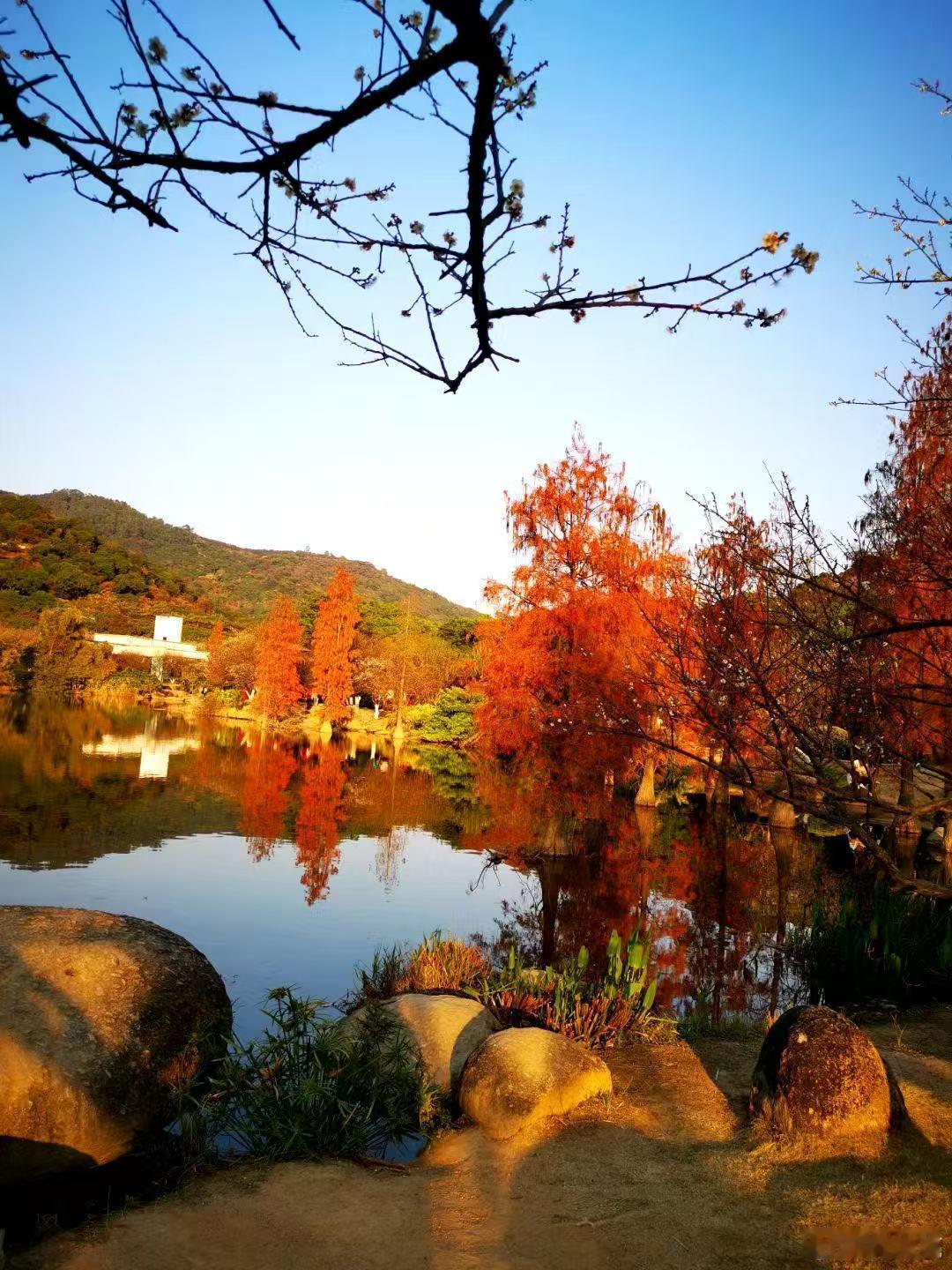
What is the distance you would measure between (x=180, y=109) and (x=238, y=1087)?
19.3ft

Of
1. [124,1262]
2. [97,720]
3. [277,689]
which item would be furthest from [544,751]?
[277,689]

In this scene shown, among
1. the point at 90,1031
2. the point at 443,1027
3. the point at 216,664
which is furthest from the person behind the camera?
the point at 216,664

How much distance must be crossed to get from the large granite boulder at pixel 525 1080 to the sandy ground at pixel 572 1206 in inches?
5.1

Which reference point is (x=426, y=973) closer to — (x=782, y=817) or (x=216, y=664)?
(x=782, y=817)

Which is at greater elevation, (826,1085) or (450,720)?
(450,720)

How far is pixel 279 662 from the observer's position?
157 ft

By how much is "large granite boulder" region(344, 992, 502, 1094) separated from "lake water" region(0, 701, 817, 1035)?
2.22 meters

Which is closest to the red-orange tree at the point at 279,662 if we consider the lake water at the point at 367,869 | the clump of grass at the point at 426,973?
the lake water at the point at 367,869

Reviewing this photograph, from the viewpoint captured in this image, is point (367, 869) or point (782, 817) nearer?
point (367, 869)

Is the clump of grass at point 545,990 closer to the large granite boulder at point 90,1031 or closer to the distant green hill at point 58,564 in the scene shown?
the large granite boulder at point 90,1031

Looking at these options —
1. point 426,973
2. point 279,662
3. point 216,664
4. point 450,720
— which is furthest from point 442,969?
point 216,664

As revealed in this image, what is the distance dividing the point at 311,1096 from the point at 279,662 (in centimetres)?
4365

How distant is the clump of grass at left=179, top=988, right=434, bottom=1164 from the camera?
5.34 meters

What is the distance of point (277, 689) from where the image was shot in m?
48.2
